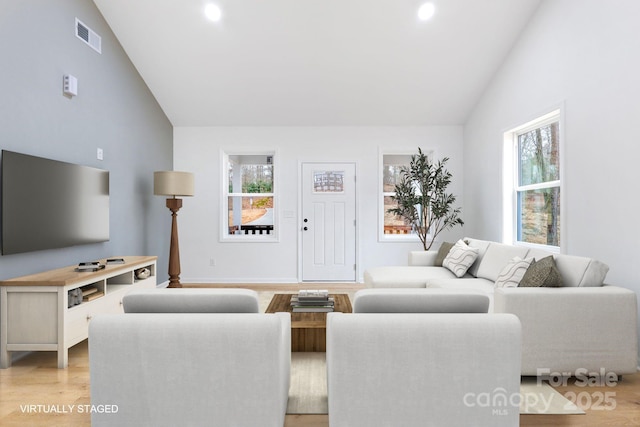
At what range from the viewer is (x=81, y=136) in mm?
4008

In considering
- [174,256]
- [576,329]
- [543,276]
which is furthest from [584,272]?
[174,256]

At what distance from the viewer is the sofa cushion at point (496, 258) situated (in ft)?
12.4

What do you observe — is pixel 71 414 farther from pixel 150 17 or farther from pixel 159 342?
pixel 150 17

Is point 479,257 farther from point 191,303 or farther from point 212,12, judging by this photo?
point 212,12

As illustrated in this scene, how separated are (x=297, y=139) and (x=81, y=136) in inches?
120

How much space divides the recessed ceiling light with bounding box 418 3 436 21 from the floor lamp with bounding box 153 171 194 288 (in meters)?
3.44

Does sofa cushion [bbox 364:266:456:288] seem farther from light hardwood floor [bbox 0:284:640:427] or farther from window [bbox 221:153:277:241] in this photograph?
window [bbox 221:153:277:241]

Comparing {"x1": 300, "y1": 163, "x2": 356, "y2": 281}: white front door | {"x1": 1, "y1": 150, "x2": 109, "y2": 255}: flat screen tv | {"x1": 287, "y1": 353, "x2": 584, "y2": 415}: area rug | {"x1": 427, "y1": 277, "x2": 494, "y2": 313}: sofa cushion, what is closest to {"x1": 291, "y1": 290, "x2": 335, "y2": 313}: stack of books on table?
{"x1": 287, "y1": 353, "x2": 584, "y2": 415}: area rug

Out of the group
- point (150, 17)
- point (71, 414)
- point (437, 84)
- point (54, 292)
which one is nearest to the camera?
point (71, 414)

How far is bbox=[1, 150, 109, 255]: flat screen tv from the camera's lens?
120 inches

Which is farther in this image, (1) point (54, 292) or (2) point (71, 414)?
(1) point (54, 292)

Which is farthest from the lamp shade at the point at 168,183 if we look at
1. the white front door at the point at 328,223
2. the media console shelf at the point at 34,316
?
the media console shelf at the point at 34,316

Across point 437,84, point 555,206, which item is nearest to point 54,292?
point 555,206

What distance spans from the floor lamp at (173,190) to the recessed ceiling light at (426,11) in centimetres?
344
